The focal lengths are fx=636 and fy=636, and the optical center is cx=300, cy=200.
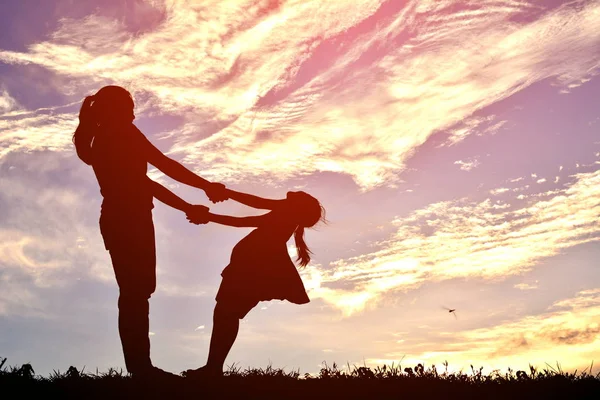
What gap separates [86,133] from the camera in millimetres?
8750

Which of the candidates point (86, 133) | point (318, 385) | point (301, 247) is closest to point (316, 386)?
point (318, 385)

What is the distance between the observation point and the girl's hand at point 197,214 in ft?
31.3

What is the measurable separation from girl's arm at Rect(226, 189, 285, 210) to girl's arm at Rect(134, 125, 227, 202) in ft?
0.50

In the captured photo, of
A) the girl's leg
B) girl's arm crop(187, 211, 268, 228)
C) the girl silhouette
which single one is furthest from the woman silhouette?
girl's arm crop(187, 211, 268, 228)

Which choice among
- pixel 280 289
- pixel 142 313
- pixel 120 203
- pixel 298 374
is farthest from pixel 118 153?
pixel 298 374

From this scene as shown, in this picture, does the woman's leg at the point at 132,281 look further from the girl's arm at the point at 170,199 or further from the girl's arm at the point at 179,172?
the girl's arm at the point at 179,172

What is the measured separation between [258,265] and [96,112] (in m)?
3.08

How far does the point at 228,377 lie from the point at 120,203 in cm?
277

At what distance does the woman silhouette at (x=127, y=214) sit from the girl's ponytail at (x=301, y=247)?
220 cm

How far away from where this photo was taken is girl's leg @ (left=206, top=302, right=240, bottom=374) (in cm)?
879

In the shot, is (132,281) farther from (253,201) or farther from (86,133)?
(253,201)

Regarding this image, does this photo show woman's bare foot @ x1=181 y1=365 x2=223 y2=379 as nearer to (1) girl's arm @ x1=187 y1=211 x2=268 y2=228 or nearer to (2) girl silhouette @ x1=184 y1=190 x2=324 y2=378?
(2) girl silhouette @ x1=184 y1=190 x2=324 y2=378

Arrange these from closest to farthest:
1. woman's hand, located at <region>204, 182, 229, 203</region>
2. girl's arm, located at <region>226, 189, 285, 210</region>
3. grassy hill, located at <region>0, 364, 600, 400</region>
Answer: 1. grassy hill, located at <region>0, 364, 600, 400</region>
2. girl's arm, located at <region>226, 189, 285, 210</region>
3. woman's hand, located at <region>204, 182, 229, 203</region>

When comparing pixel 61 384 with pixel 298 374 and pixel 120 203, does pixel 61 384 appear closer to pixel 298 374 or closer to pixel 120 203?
pixel 120 203
